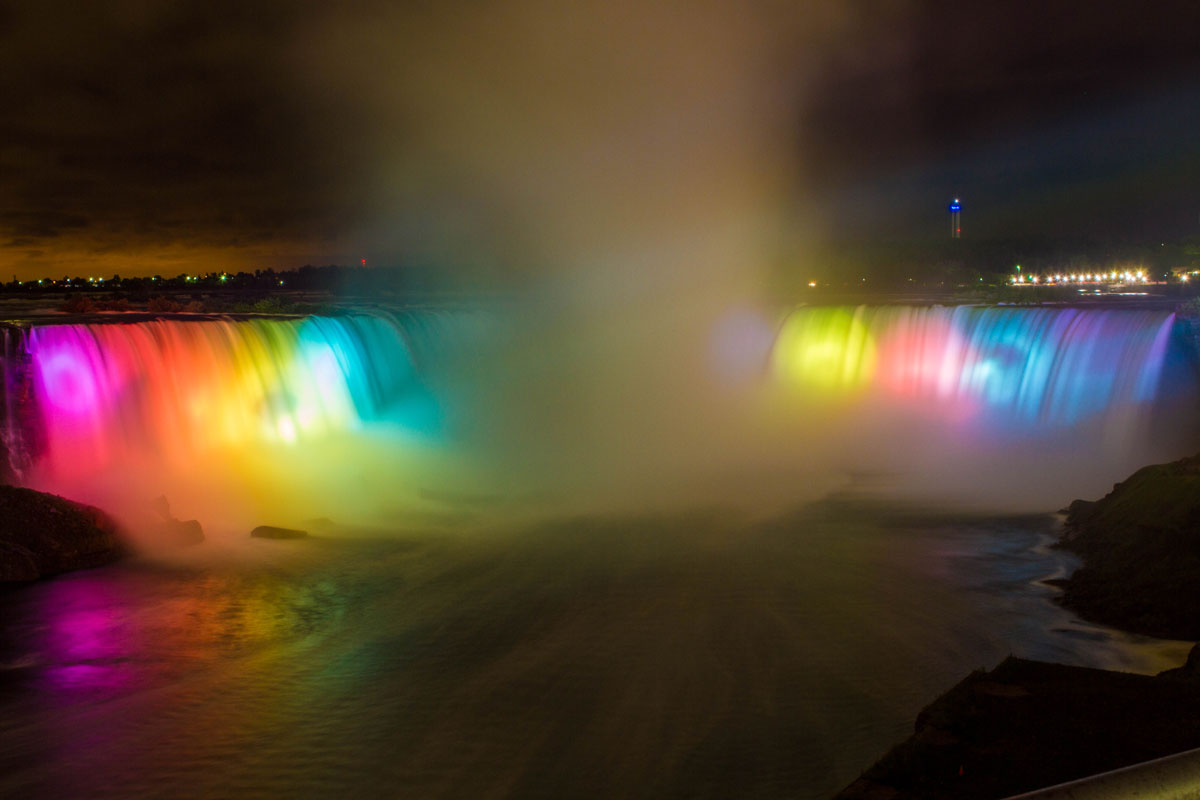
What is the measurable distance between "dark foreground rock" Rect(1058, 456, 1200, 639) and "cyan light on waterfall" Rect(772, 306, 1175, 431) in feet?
28.9

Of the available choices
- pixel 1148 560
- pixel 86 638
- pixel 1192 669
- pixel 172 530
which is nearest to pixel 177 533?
pixel 172 530

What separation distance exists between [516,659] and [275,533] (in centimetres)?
580

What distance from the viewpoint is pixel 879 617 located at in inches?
360

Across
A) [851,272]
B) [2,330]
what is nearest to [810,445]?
[2,330]

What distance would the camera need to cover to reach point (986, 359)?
22250mm

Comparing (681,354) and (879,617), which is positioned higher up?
(681,354)

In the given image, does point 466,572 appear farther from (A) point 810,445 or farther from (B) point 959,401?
(B) point 959,401

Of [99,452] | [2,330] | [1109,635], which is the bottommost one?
[1109,635]

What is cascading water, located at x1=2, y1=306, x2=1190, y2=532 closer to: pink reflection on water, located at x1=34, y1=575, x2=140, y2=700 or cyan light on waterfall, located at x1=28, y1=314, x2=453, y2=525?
cyan light on waterfall, located at x1=28, y1=314, x2=453, y2=525

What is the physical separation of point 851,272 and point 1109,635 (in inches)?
2842

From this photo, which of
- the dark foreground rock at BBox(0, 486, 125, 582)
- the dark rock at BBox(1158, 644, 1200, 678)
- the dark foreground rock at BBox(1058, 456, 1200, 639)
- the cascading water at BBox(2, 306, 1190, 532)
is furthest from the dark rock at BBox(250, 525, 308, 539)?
the dark rock at BBox(1158, 644, 1200, 678)

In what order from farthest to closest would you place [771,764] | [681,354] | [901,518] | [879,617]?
[681,354]
[901,518]
[879,617]
[771,764]

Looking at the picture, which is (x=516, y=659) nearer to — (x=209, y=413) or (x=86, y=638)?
(x=86, y=638)

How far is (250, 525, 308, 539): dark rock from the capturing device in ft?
42.2
